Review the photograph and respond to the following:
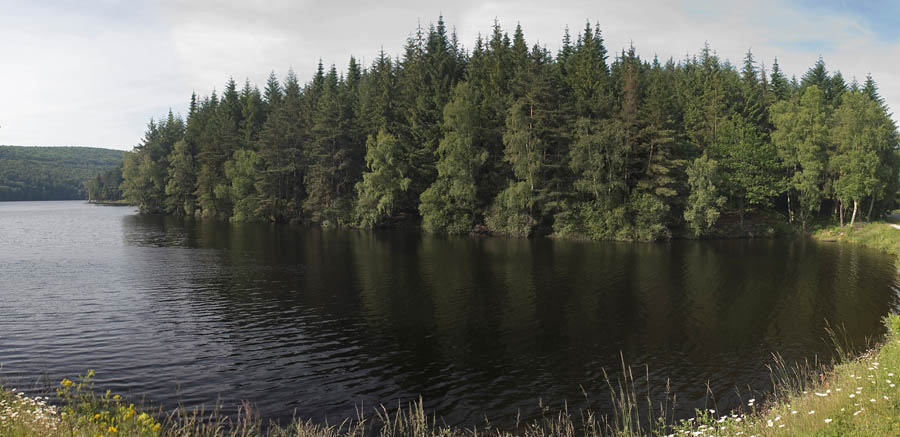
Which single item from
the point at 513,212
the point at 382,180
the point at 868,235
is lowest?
the point at 868,235

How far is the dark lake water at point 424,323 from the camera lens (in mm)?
18594

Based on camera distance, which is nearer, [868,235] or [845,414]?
[845,414]

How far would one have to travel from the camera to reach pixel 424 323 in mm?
26891

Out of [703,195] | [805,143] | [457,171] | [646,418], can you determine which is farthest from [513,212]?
[646,418]

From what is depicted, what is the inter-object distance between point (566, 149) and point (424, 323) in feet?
159

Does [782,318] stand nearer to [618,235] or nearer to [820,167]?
[618,235]

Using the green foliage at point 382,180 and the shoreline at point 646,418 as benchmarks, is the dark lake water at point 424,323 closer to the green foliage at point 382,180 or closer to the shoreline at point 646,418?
the shoreline at point 646,418

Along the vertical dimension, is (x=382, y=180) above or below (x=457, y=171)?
below

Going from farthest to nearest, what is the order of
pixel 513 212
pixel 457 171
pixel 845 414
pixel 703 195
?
pixel 457 171 < pixel 513 212 < pixel 703 195 < pixel 845 414

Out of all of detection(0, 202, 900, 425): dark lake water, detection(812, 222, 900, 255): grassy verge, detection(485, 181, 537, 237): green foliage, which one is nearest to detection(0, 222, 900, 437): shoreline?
detection(0, 202, 900, 425): dark lake water

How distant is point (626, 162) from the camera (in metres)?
65.4

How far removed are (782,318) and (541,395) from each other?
56.9 ft

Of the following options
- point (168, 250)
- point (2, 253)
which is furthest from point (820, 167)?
point (2, 253)

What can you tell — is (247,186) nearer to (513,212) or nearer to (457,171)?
(457,171)
